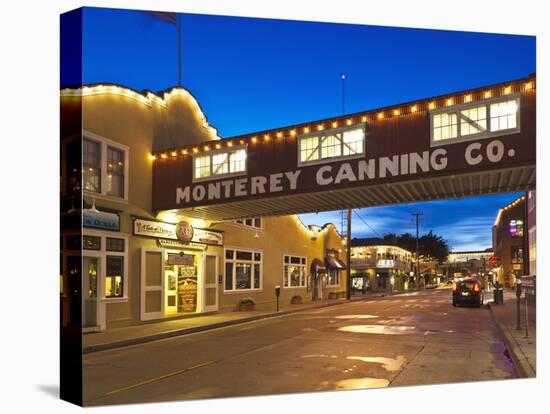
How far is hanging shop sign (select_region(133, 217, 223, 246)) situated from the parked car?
13987mm

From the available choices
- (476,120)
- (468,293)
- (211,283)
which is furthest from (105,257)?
(468,293)

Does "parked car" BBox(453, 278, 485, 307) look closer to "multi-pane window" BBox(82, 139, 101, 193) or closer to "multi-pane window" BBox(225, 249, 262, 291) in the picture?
"multi-pane window" BBox(225, 249, 262, 291)

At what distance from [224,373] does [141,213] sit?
8982mm

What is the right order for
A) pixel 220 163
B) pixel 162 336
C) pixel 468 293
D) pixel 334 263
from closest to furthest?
pixel 162 336
pixel 220 163
pixel 468 293
pixel 334 263

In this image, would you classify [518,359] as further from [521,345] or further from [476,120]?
[476,120]

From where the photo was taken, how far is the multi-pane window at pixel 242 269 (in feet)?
78.8

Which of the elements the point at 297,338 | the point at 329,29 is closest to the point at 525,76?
the point at 329,29

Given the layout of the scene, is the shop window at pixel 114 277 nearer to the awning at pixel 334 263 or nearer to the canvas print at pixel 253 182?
the canvas print at pixel 253 182

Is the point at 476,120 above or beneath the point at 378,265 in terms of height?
above

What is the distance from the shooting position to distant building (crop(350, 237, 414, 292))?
64688 millimetres

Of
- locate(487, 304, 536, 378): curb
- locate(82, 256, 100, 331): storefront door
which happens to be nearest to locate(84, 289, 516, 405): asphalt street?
locate(487, 304, 536, 378): curb

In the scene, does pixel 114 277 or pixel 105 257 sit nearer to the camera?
pixel 105 257

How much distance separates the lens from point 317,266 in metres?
36.1

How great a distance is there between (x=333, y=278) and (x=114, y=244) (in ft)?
84.0
